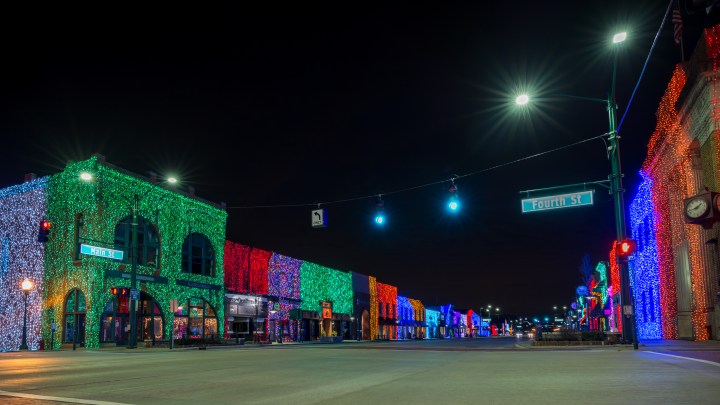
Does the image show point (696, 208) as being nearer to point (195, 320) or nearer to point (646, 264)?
point (646, 264)

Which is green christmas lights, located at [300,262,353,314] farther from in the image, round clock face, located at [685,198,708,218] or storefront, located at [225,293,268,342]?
round clock face, located at [685,198,708,218]

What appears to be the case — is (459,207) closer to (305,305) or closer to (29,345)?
A: (29,345)

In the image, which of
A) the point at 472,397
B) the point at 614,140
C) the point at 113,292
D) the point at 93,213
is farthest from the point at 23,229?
the point at 472,397

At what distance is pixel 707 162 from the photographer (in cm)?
2473

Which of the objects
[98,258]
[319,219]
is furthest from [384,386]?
[98,258]

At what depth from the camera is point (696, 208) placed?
18.6 meters

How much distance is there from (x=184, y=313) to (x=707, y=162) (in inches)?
Answer: 1446

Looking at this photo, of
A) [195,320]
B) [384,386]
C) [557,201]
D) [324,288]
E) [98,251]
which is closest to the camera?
[384,386]

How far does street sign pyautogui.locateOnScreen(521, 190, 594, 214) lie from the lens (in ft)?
72.7

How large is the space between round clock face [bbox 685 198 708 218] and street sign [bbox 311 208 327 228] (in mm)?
14361

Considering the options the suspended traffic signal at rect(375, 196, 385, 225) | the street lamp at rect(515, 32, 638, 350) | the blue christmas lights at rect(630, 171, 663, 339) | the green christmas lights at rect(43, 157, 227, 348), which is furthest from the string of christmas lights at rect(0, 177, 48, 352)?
the blue christmas lights at rect(630, 171, 663, 339)

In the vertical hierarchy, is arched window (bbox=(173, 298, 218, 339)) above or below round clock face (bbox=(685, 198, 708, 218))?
below

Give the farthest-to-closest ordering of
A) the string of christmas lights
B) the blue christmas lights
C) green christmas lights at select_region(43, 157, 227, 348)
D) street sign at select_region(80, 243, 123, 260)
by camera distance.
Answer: the string of christmas lights → the blue christmas lights → green christmas lights at select_region(43, 157, 227, 348) → street sign at select_region(80, 243, 123, 260)

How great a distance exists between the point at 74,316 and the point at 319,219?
21.0 meters
